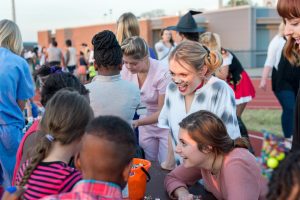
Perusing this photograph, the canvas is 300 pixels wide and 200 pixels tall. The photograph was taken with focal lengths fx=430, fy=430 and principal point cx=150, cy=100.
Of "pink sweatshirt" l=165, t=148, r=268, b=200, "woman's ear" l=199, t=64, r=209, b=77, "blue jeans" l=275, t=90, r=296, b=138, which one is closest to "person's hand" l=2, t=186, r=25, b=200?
"pink sweatshirt" l=165, t=148, r=268, b=200

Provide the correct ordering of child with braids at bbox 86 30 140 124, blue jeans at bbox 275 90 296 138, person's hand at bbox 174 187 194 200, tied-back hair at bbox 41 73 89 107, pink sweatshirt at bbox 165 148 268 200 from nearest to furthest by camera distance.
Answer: pink sweatshirt at bbox 165 148 268 200
person's hand at bbox 174 187 194 200
tied-back hair at bbox 41 73 89 107
child with braids at bbox 86 30 140 124
blue jeans at bbox 275 90 296 138

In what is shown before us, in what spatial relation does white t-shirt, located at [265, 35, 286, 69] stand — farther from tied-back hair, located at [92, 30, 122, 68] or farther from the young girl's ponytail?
the young girl's ponytail

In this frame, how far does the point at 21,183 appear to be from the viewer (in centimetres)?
194

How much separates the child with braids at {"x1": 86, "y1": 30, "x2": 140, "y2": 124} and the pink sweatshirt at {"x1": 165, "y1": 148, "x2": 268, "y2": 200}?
0.81 meters

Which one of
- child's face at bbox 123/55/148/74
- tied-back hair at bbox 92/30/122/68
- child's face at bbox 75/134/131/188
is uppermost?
tied-back hair at bbox 92/30/122/68

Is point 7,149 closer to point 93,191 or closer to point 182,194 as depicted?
point 182,194

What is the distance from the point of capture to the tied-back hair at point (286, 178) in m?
1.38

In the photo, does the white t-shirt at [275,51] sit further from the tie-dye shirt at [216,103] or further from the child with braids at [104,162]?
the child with braids at [104,162]

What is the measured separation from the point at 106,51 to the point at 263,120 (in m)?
6.04

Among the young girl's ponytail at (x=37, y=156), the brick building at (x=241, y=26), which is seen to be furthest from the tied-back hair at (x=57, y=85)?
the brick building at (x=241, y=26)

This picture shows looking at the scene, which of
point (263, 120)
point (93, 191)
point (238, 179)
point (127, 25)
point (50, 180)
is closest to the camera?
point (93, 191)

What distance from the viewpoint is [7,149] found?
354 cm

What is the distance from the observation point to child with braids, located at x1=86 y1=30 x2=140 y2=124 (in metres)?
2.94

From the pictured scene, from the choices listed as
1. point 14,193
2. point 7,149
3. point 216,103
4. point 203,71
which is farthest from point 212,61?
point 7,149
